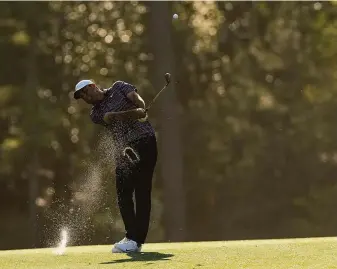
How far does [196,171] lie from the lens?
116 feet

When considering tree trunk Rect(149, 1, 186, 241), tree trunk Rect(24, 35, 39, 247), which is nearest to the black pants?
tree trunk Rect(149, 1, 186, 241)

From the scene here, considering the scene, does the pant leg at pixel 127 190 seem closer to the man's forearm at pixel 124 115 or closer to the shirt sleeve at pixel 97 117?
the man's forearm at pixel 124 115

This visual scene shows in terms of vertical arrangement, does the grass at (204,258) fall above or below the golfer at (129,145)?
below

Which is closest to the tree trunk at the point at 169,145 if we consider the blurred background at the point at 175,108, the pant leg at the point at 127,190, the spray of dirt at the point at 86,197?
the blurred background at the point at 175,108

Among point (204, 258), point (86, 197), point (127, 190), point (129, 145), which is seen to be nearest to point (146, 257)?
point (204, 258)

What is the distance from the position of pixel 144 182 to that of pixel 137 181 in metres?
0.07

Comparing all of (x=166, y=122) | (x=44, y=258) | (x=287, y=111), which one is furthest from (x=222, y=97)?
(x=44, y=258)

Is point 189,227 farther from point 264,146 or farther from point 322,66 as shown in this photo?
point 322,66

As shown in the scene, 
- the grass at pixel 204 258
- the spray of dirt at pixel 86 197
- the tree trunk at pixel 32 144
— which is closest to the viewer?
the grass at pixel 204 258

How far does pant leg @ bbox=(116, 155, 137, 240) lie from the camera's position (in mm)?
10461

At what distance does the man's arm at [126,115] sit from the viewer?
33.7ft

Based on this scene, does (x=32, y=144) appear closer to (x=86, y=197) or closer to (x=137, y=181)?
(x=86, y=197)

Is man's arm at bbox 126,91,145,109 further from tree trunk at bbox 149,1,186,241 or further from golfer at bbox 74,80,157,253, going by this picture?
tree trunk at bbox 149,1,186,241

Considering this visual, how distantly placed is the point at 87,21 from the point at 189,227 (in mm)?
8715
